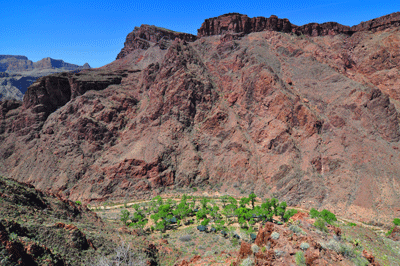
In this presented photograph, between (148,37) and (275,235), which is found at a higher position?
(148,37)

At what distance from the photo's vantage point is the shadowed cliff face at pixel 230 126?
50.8 metres

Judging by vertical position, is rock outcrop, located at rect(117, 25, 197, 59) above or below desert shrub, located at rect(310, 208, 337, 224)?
above

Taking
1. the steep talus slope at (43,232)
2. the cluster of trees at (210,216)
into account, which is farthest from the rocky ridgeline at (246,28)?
the steep talus slope at (43,232)

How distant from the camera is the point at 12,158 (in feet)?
226

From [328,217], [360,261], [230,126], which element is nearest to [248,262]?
[360,261]

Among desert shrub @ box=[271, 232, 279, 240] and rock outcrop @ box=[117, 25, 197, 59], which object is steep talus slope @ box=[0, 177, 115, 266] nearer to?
desert shrub @ box=[271, 232, 279, 240]

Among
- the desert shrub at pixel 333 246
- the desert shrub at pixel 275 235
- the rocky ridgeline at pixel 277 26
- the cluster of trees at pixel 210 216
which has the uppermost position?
the rocky ridgeline at pixel 277 26

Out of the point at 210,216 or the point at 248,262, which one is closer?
the point at 248,262

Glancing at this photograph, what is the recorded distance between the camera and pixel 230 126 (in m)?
63.9

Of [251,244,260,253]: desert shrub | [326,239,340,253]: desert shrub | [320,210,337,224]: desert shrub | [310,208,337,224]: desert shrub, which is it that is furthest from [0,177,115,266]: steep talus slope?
[320,210,337,224]: desert shrub

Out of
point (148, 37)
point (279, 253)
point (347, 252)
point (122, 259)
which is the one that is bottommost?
point (122, 259)

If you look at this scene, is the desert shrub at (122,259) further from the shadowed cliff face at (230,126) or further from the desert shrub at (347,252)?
the shadowed cliff face at (230,126)

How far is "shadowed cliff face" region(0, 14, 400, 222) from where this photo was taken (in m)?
50.8

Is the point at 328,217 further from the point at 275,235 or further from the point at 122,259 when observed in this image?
the point at 122,259
